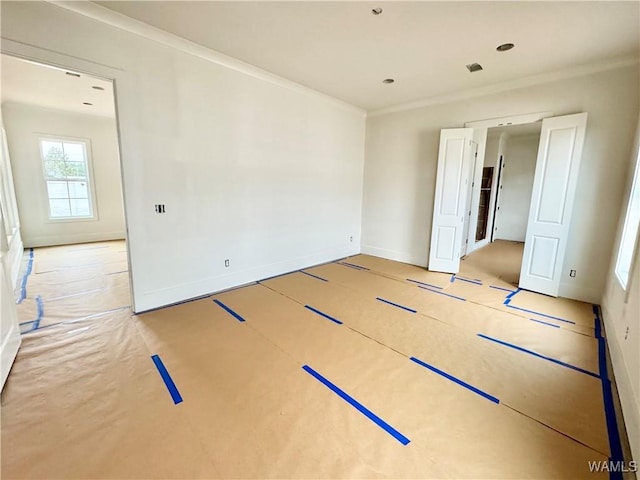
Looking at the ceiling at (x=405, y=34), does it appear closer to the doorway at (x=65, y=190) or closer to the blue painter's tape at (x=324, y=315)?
the doorway at (x=65, y=190)

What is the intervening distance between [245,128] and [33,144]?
5.52 m

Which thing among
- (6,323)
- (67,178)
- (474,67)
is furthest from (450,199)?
(67,178)

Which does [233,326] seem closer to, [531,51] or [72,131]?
[531,51]

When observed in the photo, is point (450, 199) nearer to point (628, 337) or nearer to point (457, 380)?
point (628, 337)

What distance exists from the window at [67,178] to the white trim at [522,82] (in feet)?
23.3

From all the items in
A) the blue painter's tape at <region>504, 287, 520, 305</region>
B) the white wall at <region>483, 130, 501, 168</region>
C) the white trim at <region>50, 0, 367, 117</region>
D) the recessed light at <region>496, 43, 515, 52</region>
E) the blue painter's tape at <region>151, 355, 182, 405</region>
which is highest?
the recessed light at <region>496, 43, 515, 52</region>

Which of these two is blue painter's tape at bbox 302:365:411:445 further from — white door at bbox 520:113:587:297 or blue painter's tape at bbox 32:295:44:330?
white door at bbox 520:113:587:297

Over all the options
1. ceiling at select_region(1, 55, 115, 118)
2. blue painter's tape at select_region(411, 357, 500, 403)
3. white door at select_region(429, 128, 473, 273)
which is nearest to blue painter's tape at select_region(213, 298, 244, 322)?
blue painter's tape at select_region(411, 357, 500, 403)

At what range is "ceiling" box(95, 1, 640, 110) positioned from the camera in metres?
2.45

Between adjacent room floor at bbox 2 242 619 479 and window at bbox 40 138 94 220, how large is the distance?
3.88 metres

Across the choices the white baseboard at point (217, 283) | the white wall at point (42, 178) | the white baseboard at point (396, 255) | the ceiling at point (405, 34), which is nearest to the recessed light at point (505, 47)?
the ceiling at point (405, 34)

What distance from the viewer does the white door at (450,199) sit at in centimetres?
454

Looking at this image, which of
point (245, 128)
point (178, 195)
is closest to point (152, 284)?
point (178, 195)

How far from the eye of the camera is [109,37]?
2.71 meters
